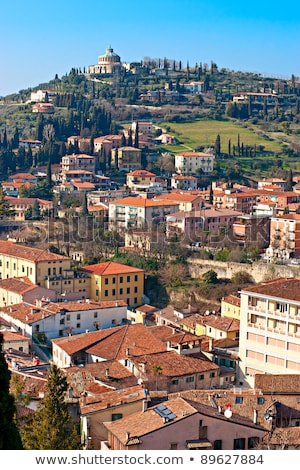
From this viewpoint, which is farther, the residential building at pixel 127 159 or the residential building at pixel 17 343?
the residential building at pixel 127 159

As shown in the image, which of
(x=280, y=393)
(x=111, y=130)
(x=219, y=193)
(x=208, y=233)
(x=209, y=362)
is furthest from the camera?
(x=111, y=130)

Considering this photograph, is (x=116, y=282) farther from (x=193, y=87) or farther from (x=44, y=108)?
(x=193, y=87)

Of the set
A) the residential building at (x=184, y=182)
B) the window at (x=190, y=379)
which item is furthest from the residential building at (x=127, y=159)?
the window at (x=190, y=379)

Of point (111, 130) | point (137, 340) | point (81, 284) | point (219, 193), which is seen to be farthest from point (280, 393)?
point (111, 130)

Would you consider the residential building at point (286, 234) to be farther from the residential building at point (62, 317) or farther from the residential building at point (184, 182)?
the residential building at point (184, 182)

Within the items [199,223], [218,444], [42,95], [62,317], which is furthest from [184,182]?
[218,444]

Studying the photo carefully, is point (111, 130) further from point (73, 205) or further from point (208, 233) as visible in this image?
point (208, 233)
